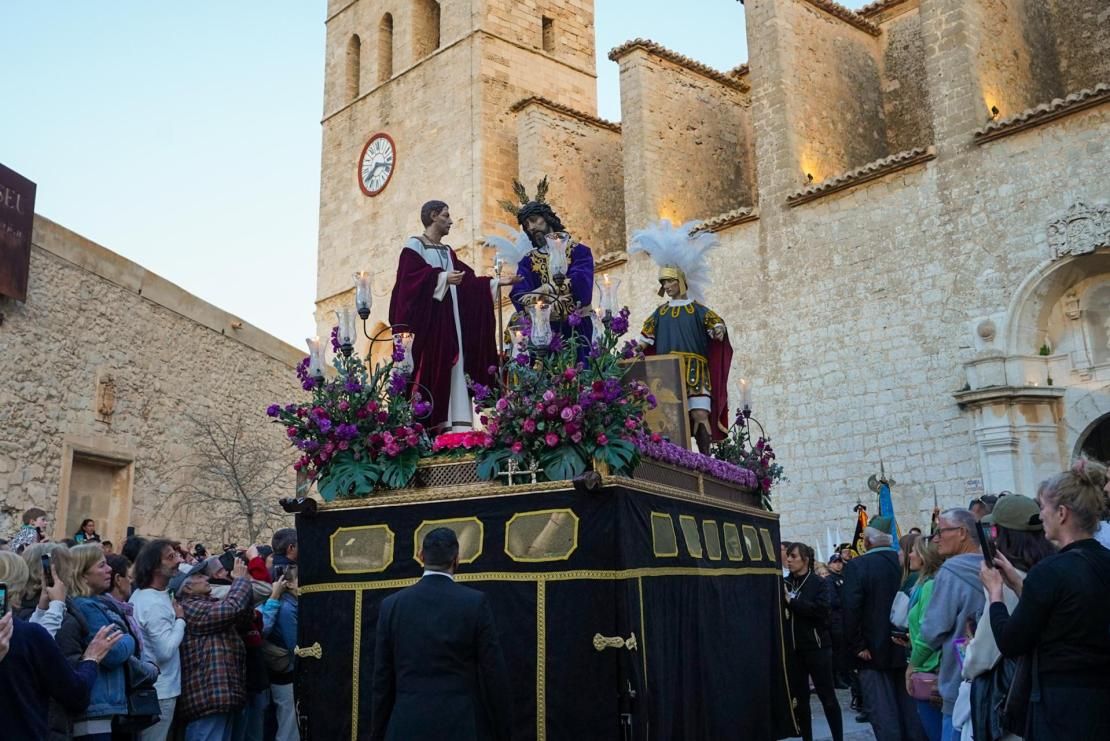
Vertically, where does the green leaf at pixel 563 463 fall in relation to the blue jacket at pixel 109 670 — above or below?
above

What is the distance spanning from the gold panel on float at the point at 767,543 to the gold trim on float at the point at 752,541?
18cm

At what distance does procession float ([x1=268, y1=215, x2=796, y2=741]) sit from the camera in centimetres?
538

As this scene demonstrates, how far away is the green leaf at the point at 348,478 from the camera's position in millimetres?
6176

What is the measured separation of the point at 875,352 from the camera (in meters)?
15.2

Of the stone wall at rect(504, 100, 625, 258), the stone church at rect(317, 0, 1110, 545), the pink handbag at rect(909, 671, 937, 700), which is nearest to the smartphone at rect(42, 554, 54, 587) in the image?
the pink handbag at rect(909, 671, 937, 700)

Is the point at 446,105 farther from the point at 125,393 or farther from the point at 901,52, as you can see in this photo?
the point at 125,393

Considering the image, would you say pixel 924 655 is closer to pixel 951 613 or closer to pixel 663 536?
pixel 951 613

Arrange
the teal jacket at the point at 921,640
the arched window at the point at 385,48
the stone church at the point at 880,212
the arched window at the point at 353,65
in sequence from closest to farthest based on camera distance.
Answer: the teal jacket at the point at 921,640, the stone church at the point at 880,212, the arched window at the point at 385,48, the arched window at the point at 353,65

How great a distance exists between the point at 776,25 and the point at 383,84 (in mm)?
12197

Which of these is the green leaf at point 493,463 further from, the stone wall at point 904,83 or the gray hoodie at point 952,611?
the stone wall at point 904,83

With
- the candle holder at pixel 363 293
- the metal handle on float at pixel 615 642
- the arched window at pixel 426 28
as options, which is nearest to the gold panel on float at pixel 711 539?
the metal handle on float at pixel 615 642

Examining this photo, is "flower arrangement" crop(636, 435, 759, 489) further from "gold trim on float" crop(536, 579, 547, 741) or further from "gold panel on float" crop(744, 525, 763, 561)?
"gold trim on float" crop(536, 579, 547, 741)

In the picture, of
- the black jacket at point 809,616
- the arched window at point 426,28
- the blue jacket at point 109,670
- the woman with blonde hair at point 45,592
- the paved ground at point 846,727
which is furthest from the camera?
the arched window at point 426,28

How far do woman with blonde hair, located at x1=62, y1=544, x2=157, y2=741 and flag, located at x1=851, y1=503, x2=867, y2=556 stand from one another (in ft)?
31.4
